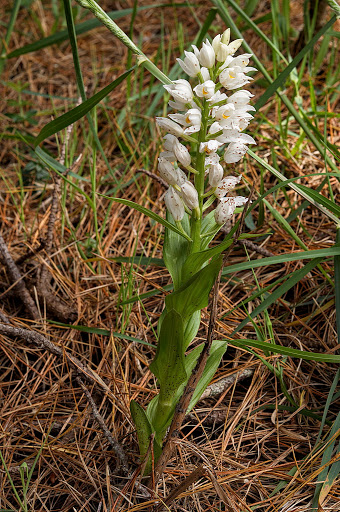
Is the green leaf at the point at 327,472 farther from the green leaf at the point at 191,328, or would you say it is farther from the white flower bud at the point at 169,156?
the white flower bud at the point at 169,156

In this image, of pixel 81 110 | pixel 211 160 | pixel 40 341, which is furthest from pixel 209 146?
pixel 40 341

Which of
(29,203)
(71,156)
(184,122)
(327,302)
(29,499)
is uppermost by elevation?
(184,122)

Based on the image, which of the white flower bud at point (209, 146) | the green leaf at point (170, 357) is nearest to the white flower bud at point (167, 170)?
the white flower bud at point (209, 146)

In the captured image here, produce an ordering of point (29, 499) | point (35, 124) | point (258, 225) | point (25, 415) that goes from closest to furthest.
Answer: point (29, 499), point (25, 415), point (258, 225), point (35, 124)

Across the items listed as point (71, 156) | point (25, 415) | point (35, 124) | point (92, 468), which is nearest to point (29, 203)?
point (71, 156)

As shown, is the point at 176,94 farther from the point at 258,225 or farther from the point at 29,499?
the point at 29,499

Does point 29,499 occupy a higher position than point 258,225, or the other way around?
point 258,225

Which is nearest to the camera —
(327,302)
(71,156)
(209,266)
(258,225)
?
(209,266)
